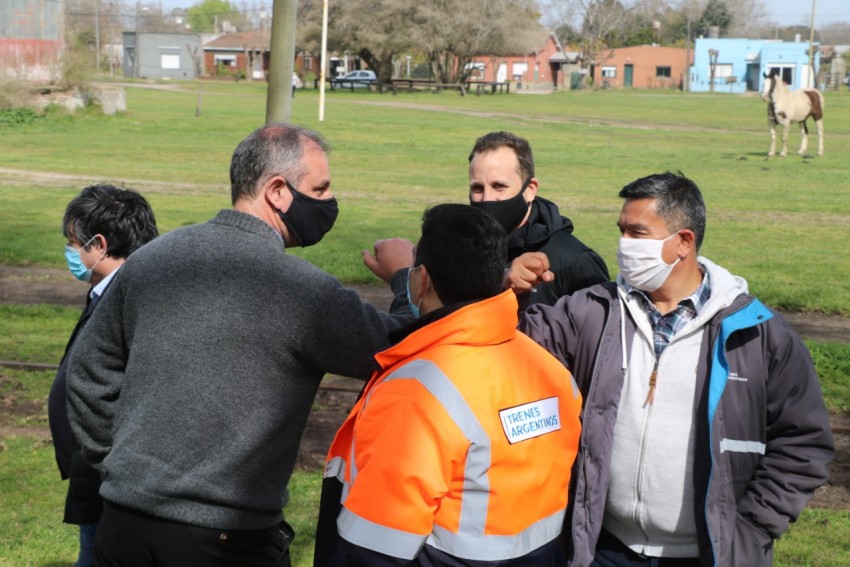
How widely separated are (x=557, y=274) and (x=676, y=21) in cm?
16247

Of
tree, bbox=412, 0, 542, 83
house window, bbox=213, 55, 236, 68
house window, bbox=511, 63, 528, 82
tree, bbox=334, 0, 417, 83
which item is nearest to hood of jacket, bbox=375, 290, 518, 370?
tree, bbox=334, 0, 417, 83

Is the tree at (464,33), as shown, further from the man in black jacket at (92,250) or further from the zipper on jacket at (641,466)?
the zipper on jacket at (641,466)

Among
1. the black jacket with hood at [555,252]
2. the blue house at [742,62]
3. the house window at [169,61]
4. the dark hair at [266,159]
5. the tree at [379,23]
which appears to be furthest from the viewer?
the house window at [169,61]

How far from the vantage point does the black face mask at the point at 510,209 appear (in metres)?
4.60

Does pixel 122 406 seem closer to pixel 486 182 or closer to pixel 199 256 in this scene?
pixel 199 256

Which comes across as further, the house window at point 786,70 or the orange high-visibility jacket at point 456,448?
the house window at point 786,70

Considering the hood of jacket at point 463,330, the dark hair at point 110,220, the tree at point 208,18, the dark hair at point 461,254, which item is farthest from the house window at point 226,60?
the hood of jacket at point 463,330

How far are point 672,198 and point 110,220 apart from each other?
6.92 feet

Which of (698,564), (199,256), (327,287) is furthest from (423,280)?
(698,564)

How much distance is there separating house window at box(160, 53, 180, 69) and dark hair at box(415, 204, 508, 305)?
124041mm

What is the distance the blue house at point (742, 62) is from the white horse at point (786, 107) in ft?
243

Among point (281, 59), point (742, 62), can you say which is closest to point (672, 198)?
point (281, 59)

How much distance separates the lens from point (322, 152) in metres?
3.55

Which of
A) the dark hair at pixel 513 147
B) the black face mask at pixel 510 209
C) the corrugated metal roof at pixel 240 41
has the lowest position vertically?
the black face mask at pixel 510 209
